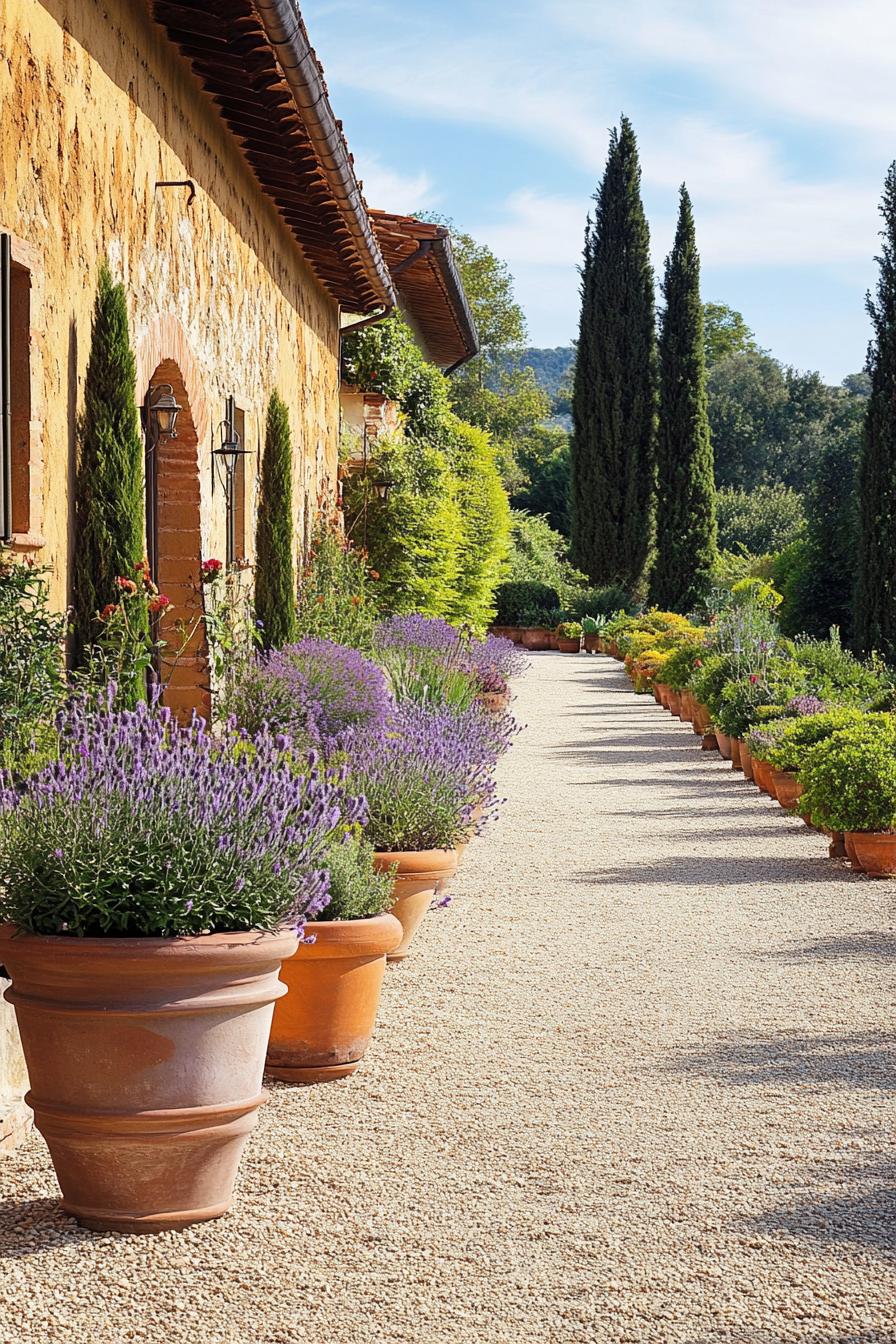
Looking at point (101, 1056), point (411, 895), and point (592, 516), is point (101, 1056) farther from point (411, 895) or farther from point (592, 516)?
point (592, 516)

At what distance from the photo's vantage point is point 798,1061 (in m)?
4.90

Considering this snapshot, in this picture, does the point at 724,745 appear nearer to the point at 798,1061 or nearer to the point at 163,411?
the point at 163,411

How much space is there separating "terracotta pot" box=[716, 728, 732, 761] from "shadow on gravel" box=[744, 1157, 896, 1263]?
10.1 metres

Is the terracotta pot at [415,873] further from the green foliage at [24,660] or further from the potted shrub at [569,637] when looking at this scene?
the potted shrub at [569,637]

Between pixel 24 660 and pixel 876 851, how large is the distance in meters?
4.92

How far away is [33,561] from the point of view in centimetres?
555

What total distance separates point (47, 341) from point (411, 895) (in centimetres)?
238

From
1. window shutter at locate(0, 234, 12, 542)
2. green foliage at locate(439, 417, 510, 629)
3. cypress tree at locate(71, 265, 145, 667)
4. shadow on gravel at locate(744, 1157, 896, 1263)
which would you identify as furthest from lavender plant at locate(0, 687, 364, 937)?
green foliage at locate(439, 417, 510, 629)

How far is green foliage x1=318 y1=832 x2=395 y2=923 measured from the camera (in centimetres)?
455

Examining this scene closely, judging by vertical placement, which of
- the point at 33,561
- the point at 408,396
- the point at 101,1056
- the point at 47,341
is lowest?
the point at 101,1056

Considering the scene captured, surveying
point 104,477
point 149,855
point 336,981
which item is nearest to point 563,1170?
point 336,981

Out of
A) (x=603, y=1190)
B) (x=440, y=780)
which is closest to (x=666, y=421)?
(x=440, y=780)

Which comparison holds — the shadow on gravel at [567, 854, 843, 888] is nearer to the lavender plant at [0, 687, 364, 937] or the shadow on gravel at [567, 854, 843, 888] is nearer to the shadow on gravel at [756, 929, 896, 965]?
the shadow on gravel at [756, 929, 896, 965]

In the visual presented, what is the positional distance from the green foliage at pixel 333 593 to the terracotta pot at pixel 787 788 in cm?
330
